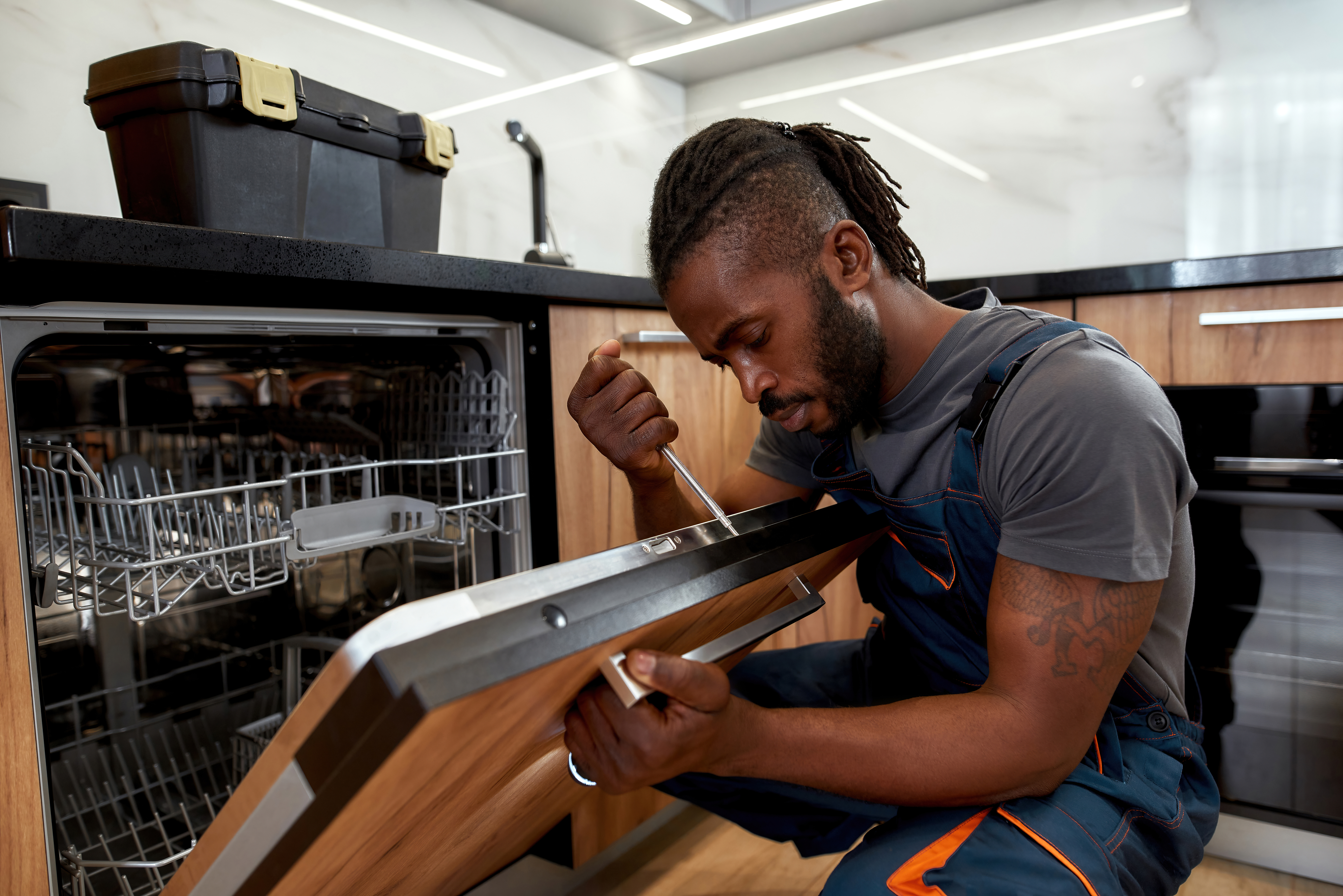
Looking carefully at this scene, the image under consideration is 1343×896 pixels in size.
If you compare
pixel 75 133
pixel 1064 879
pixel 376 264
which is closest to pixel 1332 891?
pixel 1064 879

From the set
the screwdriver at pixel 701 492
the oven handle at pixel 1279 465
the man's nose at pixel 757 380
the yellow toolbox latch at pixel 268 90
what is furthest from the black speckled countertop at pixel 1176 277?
the yellow toolbox latch at pixel 268 90

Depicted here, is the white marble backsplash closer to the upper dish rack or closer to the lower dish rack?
the upper dish rack

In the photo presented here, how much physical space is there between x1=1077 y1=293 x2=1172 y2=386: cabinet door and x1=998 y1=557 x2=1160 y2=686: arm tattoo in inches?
Result: 31.1

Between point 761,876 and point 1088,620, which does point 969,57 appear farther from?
point 761,876

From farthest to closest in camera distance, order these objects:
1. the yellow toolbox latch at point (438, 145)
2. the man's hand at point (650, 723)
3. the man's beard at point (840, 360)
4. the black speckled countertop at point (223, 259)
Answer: the yellow toolbox latch at point (438, 145) → the man's beard at point (840, 360) → the black speckled countertop at point (223, 259) → the man's hand at point (650, 723)

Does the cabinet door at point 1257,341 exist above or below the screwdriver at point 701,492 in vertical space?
above

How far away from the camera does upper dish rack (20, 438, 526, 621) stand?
803 millimetres

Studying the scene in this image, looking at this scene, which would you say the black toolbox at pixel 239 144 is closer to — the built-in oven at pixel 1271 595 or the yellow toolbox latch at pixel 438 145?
the yellow toolbox latch at pixel 438 145

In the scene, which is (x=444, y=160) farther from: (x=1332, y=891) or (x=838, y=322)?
(x=1332, y=891)

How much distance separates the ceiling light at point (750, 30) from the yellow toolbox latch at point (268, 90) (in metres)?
1.27

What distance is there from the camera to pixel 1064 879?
721 mm

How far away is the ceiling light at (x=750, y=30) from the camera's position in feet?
6.58

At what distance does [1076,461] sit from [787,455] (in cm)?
51

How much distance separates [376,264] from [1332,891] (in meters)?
1.70
